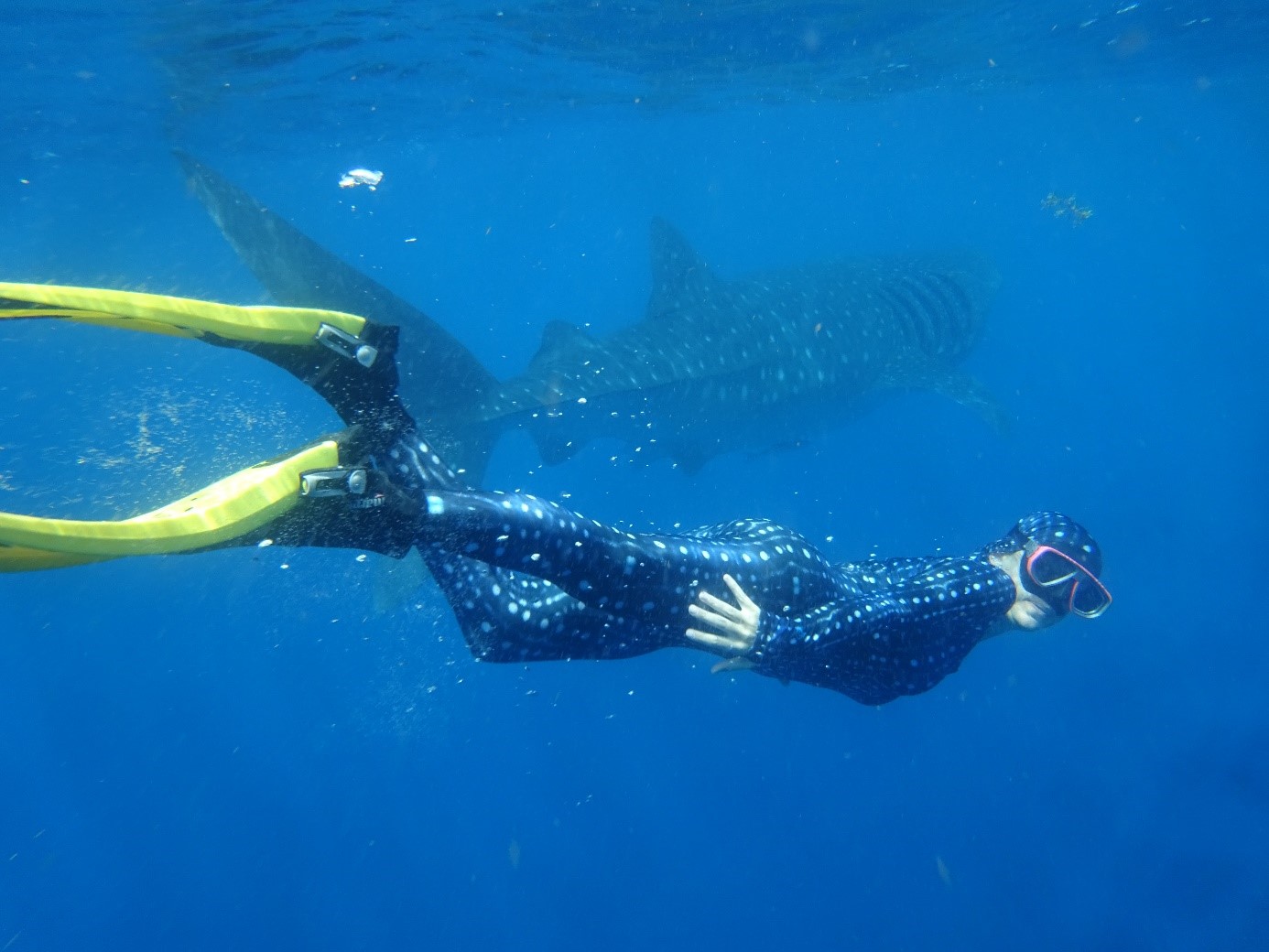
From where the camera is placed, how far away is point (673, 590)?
409 centimetres

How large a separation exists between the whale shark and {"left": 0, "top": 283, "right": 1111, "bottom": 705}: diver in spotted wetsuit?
325cm

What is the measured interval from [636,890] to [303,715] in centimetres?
877

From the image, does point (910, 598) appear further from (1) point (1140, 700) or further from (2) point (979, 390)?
(1) point (1140, 700)

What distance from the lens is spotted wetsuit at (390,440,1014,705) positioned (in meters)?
3.47

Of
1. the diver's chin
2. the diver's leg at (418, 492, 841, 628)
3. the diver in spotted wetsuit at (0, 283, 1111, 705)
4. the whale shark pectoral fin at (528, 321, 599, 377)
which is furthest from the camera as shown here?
the whale shark pectoral fin at (528, 321, 599, 377)

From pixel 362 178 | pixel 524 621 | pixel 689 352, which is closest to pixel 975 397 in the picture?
pixel 689 352

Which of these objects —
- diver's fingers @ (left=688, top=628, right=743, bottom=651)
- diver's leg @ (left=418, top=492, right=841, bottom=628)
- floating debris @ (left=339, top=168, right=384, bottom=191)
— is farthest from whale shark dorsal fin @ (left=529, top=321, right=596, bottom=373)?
floating debris @ (left=339, top=168, right=384, bottom=191)

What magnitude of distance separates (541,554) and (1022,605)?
3.74m

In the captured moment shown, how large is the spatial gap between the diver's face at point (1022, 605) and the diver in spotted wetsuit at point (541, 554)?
0.05ft

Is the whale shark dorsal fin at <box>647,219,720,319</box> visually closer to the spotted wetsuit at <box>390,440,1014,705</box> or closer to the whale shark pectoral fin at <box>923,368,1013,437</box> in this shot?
the whale shark pectoral fin at <box>923,368,1013,437</box>

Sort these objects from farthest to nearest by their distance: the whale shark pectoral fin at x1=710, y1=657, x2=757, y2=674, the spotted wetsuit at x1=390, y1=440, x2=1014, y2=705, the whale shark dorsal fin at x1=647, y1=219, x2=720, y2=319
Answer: the whale shark dorsal fin at x1=647, y1=219, x2=720, y2=319
the whale shark pectoral fin at x1=710, y1=657, x2=757, y2=674
the spotted wetsuit at x1=390, y1=440, x2=1014, y2=705

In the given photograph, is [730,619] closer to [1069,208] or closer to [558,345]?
[558,345]

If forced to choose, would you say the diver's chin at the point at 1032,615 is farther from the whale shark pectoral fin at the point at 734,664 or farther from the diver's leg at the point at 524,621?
the diver's leg at the point at 524,621

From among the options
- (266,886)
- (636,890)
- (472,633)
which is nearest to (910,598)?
(472,633)
